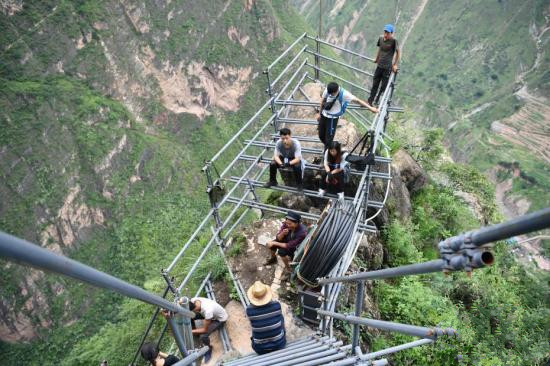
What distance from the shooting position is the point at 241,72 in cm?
8912

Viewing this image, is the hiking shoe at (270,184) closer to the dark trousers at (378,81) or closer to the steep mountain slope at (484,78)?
the dark trousers at (378,81)

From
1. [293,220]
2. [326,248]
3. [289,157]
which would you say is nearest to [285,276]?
[293,220]

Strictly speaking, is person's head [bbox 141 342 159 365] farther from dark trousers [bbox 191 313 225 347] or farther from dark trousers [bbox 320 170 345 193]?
dark trousers [bbox 320 170 345 193]

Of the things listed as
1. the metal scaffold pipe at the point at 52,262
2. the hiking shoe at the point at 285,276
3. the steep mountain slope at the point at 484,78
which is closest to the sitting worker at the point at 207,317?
the hiking shoe at the point at 285,276

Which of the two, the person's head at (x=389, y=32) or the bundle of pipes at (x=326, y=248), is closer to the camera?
the bundle of pipes at (x=326, y=248)

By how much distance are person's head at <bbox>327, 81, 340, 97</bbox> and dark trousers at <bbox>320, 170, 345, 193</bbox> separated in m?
1.45

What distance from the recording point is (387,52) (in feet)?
26.3

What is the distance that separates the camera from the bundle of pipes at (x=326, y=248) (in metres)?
4.79

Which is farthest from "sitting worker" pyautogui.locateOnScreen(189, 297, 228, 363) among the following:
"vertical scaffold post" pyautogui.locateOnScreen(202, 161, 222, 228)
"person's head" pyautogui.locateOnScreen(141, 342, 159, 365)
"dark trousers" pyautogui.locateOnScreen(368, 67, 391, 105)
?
"dark trousers" pyautogui.locateOnScreen(368, 67, 391, 105)

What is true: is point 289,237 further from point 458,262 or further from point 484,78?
point 484,78

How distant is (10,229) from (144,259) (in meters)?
19.1

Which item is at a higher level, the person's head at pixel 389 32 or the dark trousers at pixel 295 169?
the person's head at pixel 389 32

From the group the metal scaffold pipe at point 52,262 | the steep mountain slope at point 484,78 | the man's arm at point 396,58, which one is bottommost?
the metal scaffold pipe at point 52,262

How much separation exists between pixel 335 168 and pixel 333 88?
1429 mm
